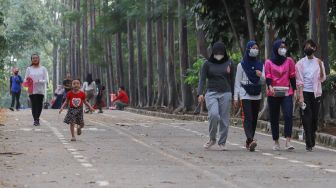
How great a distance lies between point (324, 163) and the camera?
12906 millimetres

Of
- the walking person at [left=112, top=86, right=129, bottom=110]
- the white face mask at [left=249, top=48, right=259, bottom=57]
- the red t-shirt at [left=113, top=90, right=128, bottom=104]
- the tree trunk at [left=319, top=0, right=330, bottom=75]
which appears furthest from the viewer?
the walking person at [left=112, top=86, right=129, bottom=110]

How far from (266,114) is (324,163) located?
448 inches

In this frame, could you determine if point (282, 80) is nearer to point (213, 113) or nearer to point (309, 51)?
point (309, 51)

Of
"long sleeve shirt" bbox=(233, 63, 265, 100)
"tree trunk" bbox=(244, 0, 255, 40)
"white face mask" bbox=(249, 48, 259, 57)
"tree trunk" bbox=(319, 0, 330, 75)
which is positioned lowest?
"long sleeve shirt" bbox=(233, 63, 265, 100)

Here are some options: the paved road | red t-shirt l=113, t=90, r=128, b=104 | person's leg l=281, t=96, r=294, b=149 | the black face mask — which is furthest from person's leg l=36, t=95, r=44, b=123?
red t-shirt l=113, t=90, r=128, b=104

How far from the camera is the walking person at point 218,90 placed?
15.4 meters

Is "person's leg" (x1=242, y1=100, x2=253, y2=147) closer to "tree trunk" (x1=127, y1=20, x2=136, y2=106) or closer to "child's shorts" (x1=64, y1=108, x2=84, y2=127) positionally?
"child's shorts" (x1=64, y1=108, x2=84, y2=127)

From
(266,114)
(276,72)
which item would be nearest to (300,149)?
(276,72)

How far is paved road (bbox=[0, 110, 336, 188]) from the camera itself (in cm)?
1041

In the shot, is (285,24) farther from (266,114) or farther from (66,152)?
(66,152)

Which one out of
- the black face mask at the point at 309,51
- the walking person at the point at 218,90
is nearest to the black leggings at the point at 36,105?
the walking person at the point at 218,90

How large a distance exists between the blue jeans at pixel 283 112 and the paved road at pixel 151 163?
0.46 metres

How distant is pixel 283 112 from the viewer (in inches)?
611

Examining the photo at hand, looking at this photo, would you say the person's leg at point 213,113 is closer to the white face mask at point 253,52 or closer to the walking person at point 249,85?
the walking person at point 249,85
